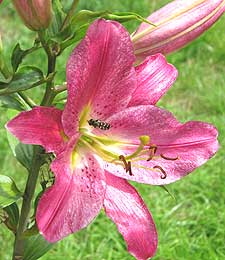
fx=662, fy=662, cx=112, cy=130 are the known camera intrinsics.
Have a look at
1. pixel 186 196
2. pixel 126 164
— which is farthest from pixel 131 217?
pixel 186 196

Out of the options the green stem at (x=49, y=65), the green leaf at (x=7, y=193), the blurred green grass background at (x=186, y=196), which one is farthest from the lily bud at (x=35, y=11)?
the blurred green grass background at (x=186, y=196)

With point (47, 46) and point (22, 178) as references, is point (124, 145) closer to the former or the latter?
point (47, 46)

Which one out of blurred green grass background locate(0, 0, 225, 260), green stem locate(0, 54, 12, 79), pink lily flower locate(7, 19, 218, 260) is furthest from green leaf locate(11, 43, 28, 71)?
blurred green grass background locate(0, 0, 225, 260)

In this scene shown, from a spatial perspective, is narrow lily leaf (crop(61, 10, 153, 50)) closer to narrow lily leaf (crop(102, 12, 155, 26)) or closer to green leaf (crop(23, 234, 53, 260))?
narrow lily leaf (crop(102, 12, 155, 26))

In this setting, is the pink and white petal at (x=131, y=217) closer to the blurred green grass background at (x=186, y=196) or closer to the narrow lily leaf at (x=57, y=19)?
the narrow lily leaf at (x=57, y=19)

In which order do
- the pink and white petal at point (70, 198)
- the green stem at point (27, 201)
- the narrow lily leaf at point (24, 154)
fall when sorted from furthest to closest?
the narrow lily leaf at point (24, 154) < the green stem at point (27, 201) < the pink and white petal at point (70, 198)

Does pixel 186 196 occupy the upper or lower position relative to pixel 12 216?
lower

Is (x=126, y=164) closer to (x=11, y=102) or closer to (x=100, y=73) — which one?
(x=100, y=73)

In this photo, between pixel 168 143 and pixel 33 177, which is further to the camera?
pixel 33 177
